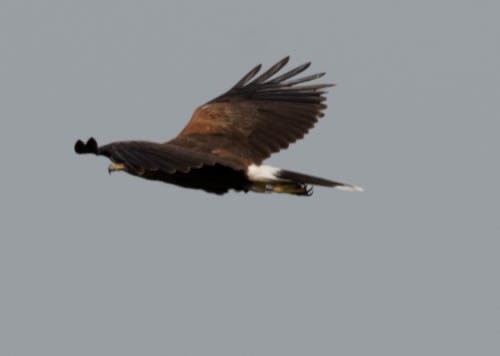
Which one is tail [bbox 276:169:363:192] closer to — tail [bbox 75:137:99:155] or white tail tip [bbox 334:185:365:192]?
white tail tip [bbox 334:185:365:192]

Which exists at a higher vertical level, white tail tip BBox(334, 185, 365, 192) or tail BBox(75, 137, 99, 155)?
white tail tip BBox(334, 185, 365, 192)

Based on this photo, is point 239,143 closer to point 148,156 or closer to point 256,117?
point 256,117

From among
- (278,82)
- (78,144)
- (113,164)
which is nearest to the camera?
(78,144)

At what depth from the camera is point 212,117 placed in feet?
56.2

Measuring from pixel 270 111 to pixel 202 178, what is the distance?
2.09 meters

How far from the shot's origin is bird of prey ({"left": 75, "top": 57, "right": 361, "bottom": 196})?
14.4m

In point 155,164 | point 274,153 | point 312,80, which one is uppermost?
point 312,80

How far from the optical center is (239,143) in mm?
16609

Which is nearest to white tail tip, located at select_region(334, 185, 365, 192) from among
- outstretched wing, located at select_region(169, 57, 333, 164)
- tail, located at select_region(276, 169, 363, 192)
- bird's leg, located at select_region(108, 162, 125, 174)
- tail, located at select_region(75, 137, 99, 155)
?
tail, located at select_region(276, 169, 363, 192)

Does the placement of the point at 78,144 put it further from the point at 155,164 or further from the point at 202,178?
the point at 202,178

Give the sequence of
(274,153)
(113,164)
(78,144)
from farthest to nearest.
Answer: (274,153) → (113,164) → (78,144)

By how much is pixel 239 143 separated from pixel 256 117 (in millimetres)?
683

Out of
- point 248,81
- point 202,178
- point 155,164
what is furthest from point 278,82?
point 155,164

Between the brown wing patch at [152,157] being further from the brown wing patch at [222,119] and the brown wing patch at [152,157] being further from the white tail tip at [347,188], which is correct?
the brown wing patch at [222,119]
